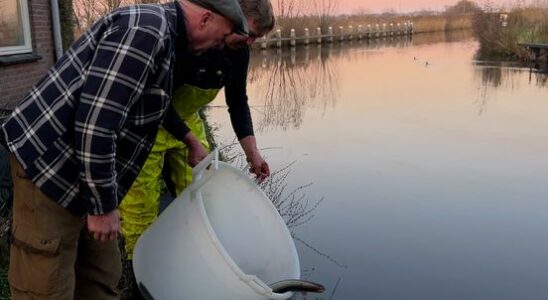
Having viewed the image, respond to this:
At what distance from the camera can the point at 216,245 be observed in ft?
7.64

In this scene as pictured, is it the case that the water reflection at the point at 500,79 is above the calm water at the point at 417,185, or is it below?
above

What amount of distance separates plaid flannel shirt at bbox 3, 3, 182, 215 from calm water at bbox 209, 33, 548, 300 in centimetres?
263

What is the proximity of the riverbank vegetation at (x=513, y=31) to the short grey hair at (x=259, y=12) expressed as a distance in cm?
2159

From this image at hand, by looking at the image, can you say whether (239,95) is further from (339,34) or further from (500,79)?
(339,34)

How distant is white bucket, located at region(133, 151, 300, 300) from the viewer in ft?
7.64

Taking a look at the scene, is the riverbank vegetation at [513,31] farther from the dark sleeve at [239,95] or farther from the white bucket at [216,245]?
the white bucket at [216,245]

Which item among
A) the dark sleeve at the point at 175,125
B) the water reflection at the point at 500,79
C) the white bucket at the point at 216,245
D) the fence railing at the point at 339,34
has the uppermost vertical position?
the fence railing at the point at 339,34

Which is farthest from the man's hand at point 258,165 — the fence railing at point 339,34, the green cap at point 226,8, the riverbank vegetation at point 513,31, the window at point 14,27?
the fence railing at point 339,34

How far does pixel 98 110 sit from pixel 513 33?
25.6 m

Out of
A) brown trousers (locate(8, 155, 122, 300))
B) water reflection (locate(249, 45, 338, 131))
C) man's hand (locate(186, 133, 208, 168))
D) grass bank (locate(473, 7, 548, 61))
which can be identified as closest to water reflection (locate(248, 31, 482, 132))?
water reflection (locate(249, 45, 338, 131))

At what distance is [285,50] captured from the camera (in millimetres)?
30891

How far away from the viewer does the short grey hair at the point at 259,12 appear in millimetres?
2338

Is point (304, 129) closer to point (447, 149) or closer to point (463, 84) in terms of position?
point (447, 149)

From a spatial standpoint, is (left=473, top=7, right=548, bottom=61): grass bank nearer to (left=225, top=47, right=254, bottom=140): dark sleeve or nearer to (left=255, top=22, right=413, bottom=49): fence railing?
(left=255, top=22, right=413, bottom=49): fence railing
